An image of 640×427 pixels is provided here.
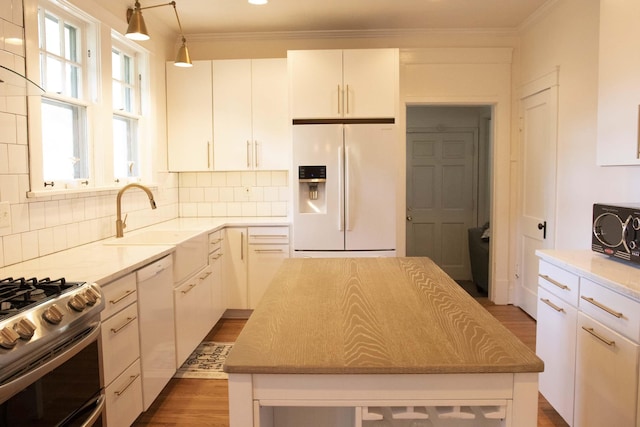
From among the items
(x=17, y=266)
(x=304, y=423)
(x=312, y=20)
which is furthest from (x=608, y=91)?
(x=17, y=266)

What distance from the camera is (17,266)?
2.23 m

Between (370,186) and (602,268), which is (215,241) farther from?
(602,268)

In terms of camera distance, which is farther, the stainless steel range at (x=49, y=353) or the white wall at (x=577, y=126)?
the white wall at (x=577, y=126)

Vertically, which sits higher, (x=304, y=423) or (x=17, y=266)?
(x=17, y=266)

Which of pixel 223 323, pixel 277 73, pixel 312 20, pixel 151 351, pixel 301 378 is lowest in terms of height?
pixel 223 323

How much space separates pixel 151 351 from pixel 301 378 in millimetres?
1662

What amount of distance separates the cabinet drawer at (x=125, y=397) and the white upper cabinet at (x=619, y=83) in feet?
8.58

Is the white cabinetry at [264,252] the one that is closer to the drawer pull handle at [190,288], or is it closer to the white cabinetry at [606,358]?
the drawer pull handle at [190,288]

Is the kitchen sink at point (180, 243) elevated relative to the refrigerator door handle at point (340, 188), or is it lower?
lower

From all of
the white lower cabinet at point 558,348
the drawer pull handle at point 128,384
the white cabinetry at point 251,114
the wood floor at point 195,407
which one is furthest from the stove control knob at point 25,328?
the white cabinetry at point 251,114

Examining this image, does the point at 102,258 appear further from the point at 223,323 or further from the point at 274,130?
the point at 274,130

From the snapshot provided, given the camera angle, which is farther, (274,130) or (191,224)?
(274,130)

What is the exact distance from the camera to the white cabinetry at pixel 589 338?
175cm

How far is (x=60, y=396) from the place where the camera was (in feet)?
4.98
